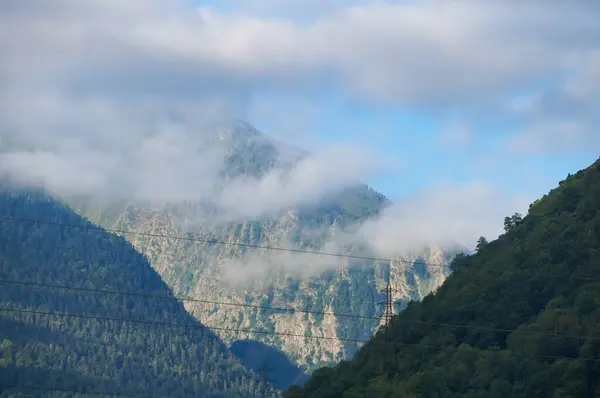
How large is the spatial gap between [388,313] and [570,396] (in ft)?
118

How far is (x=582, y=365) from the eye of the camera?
19988 cm

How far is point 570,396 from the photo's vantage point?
630 feet

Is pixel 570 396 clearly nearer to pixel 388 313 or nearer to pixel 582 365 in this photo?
pixel 582 365

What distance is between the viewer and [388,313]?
199625 millimetres

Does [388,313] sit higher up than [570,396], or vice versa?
[388,313]

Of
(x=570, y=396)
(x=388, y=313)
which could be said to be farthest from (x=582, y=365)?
(x=388, y=313)

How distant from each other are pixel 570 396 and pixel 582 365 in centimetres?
997

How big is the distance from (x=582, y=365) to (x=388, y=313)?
3785 centimetres
